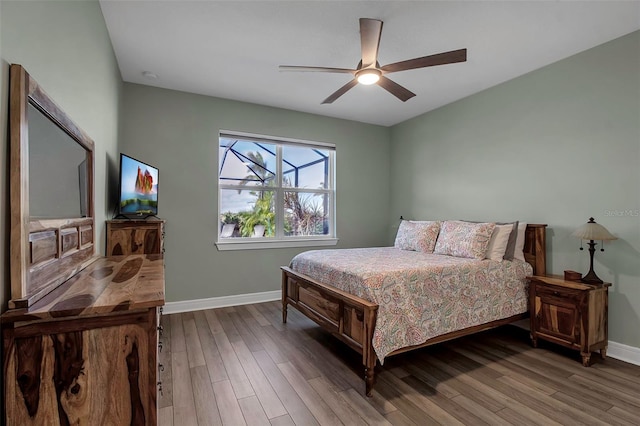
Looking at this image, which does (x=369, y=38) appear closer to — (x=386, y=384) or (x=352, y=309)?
(x=352, y=309)

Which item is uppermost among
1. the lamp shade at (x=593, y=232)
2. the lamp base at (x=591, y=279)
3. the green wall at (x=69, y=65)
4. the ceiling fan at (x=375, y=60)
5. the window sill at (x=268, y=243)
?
the ceiling fan at (x=375, y=60)

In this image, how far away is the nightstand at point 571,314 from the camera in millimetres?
2527

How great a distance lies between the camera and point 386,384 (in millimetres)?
2242

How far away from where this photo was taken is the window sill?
160 inches

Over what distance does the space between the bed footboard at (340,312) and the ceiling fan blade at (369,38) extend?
178 centimetres

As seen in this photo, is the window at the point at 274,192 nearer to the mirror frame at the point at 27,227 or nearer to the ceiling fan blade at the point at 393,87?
the ceiling fan blade at the point at 393,87

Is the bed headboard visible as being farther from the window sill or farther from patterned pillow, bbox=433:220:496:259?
the window sill

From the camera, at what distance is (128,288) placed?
1265 millimetres

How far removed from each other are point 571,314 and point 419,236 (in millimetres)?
1581

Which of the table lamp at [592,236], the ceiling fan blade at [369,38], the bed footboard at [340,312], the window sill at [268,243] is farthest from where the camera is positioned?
the window sill at [268,243]

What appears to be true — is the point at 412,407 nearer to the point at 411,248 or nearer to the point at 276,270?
the point at 411,248

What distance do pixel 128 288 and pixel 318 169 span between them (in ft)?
12.4

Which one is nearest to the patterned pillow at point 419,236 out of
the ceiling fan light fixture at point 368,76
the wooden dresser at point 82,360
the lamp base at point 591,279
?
the lamp base at point 591,279

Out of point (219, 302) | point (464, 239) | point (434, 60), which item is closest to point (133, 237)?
point (219, 302)
